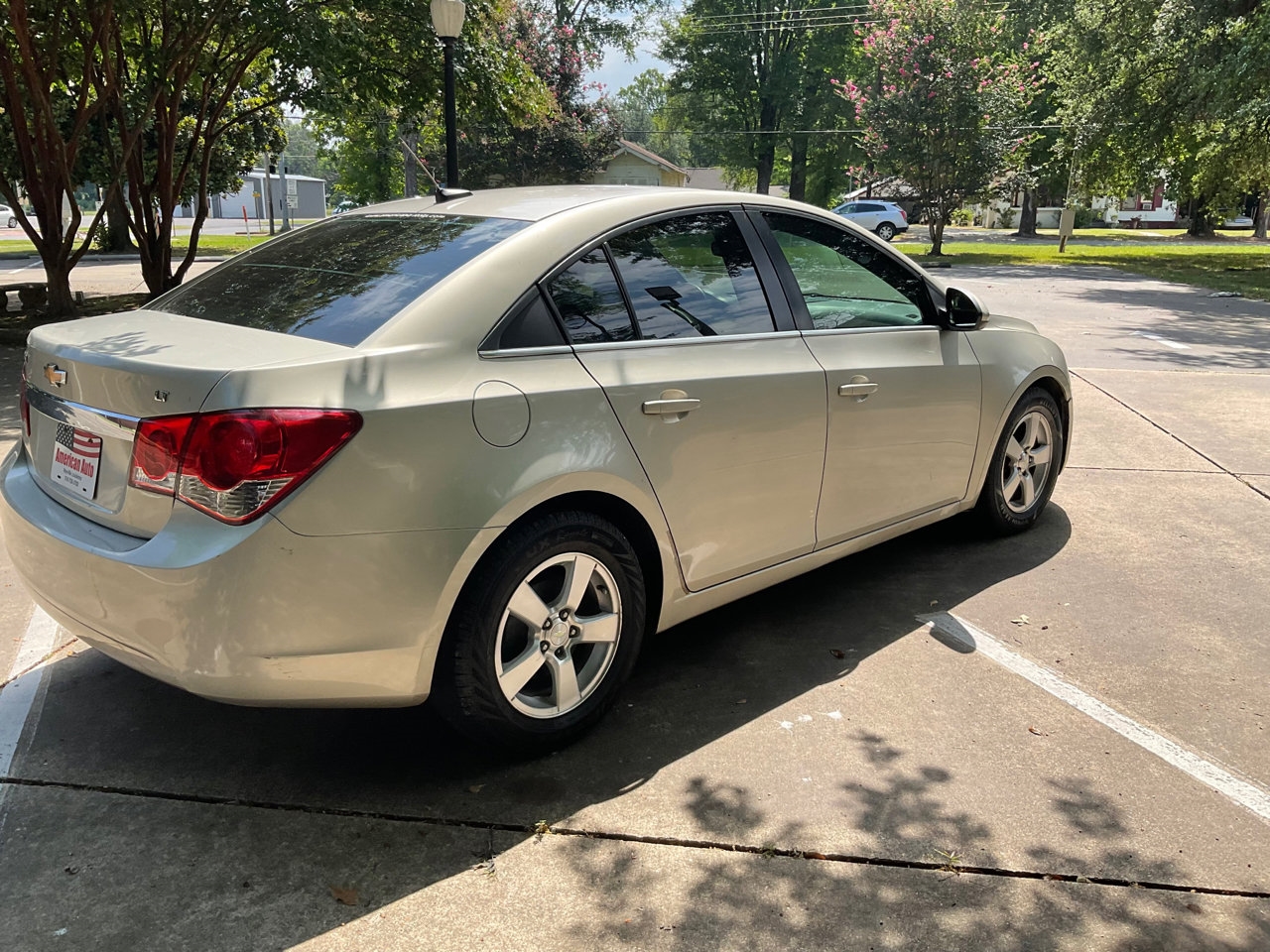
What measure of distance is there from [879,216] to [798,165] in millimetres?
12934

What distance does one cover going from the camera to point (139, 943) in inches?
91.7

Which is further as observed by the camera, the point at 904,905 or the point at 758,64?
the point at 758,64

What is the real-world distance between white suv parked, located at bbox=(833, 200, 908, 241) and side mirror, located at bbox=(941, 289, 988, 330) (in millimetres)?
37980

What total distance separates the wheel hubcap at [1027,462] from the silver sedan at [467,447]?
1059mm

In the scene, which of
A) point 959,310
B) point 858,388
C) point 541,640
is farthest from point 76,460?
point 959,310

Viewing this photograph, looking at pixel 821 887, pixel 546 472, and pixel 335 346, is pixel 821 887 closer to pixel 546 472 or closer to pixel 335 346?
pixel 546 472

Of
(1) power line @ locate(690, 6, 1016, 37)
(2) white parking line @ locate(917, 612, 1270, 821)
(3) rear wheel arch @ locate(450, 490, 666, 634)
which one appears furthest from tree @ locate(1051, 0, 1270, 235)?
(1) power line @ locate(690, 6, 1016, 37)

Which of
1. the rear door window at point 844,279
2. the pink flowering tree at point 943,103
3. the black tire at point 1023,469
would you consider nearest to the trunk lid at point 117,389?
the rear door window at point 844,279

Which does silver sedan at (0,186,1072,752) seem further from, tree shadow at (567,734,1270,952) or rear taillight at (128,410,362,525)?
tree shadow at (567,734,1270,952)

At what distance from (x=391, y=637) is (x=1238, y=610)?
355 cm

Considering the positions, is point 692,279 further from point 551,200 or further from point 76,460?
point 76,460

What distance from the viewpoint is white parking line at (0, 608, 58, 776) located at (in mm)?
3180

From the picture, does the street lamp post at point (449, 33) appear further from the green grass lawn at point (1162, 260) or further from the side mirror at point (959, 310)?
the green grass lawn at point (1162, 260)

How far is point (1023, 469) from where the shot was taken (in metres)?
5.07
